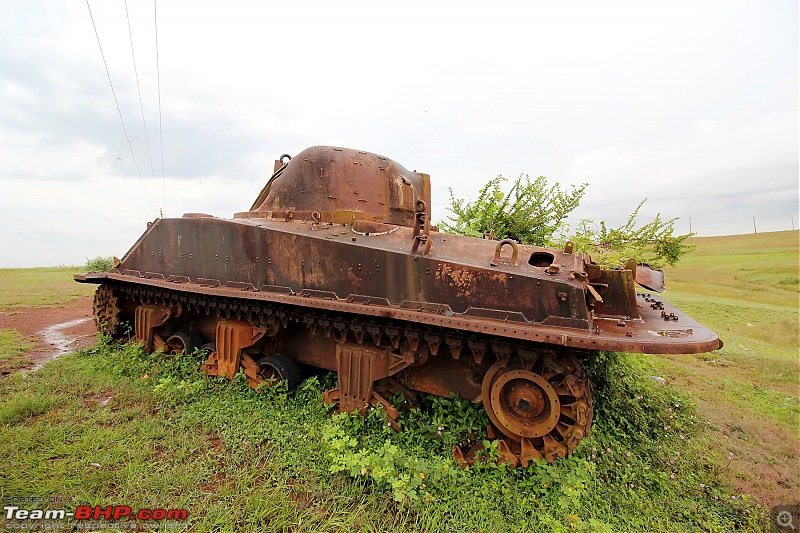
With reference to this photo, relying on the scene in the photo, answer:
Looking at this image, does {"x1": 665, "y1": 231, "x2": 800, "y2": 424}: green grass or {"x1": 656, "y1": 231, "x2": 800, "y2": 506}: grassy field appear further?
{"x1": 665, "y1": 231, "x2": 800, "y2": 424}: green grass

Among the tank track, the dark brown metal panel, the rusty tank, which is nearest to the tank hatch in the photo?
the rusty tank

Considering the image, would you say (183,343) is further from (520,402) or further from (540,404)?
(540,404)

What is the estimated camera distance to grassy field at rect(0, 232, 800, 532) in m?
3.22

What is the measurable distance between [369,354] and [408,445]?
101 centimetres

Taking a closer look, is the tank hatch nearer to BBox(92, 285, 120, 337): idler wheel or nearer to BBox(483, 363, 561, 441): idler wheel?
BBox(483, 363, 561, 441): idler wheel

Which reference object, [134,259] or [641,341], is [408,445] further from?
[134,259]

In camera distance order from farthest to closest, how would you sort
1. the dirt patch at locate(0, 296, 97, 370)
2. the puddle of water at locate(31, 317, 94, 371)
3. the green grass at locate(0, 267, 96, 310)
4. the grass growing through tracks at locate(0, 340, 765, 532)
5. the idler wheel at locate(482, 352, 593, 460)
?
the green grass at locate(0, 267, 96, 310) < the dirt patch at locate(0, 296, 97, 370) < the puddle of water at locate(31, 317, 94, 371) < the idler wheel at locate(482, 352, 593, 460) < the grass growing through tracks at locate(0, 340, 765, 532)

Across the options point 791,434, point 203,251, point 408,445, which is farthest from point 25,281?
point 791,434

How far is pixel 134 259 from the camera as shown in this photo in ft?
22.0

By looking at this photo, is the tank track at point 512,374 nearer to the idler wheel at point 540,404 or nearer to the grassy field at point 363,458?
the idler wheel at point 540,404

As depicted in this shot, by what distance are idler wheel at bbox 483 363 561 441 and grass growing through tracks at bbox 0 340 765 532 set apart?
1.31ft

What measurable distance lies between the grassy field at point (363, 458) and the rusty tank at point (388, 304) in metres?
0.37

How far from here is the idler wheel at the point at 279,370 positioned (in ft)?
17.3

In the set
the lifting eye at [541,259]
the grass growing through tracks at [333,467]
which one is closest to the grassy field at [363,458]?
the grass growing through tracks at [333,467]
